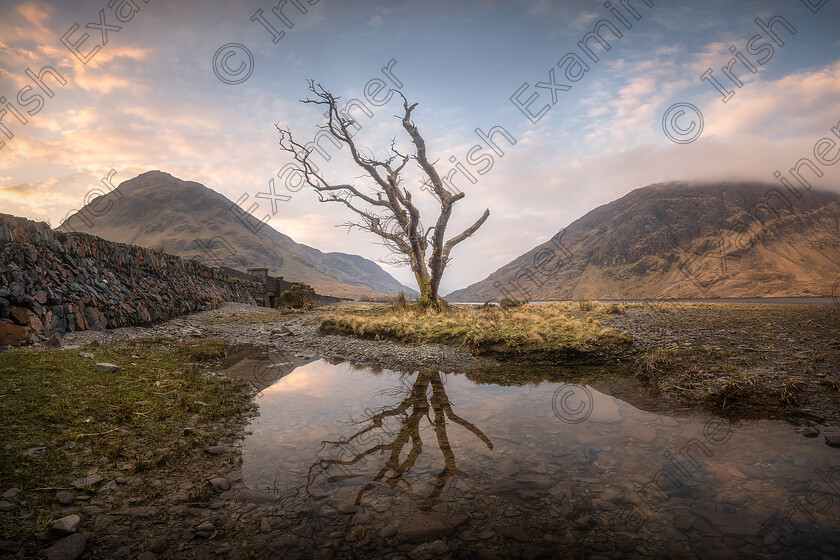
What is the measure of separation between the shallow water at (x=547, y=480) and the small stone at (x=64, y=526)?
1.46 metres

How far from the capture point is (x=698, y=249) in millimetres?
103500

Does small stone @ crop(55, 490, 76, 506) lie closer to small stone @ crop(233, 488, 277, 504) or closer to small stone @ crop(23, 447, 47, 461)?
small stone @ crop(23, 447, 47, 461)

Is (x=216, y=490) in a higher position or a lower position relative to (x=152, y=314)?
lower

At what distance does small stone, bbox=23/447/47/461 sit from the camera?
3695 millimetres

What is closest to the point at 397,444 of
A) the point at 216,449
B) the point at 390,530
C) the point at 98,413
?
the point at 390,530

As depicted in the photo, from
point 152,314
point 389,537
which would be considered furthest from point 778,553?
point 152,314

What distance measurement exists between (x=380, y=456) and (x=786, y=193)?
189525 mm

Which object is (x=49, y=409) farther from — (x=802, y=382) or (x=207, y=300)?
(x=207, y=300)

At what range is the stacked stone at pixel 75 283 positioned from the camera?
10148mm

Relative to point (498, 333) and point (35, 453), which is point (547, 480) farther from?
point (498, 333)

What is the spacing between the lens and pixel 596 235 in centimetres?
13438

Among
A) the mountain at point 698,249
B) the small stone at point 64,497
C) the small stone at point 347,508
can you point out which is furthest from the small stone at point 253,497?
the mountain at point 698,249

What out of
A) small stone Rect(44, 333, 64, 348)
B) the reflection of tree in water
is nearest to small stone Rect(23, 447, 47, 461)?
the reflection of tree in water

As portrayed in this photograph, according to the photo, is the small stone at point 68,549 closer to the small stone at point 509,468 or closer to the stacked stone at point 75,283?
the small stone at point 509,468
